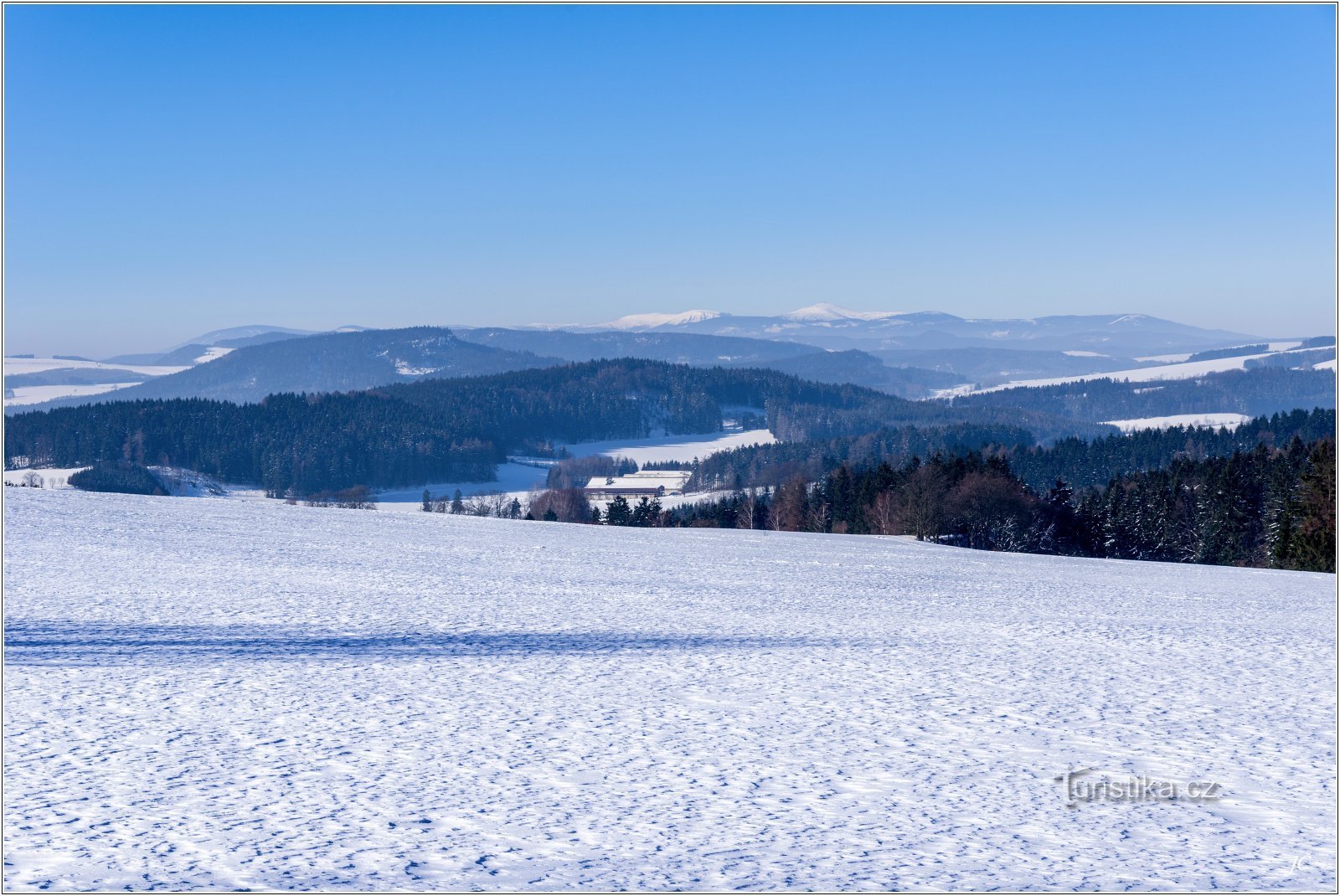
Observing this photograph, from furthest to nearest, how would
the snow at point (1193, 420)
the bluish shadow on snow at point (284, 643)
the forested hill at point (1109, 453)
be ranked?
1. the snow at point (1193, 420)
2. the forested hill at point (1109, 453)
3. the bluish shadow on snow at point (284, 643)

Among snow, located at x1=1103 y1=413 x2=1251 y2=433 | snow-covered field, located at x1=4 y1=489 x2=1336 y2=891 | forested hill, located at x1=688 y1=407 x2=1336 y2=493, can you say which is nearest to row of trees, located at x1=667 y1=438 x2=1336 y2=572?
forested hill, located at x1=688 y1=407 x2=1336 y2=493

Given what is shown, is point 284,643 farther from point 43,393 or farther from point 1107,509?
point 43,393

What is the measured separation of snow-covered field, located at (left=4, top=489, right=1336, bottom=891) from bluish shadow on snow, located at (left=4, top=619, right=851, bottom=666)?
0.07 m

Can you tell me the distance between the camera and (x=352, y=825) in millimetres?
6078

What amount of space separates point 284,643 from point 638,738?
5.12 metres

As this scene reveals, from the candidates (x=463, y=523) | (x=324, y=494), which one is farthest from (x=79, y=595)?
(x=324, y=494)

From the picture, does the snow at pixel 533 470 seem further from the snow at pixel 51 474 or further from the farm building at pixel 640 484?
the snow at pixel 51 474

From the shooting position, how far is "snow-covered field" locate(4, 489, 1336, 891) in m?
5.73

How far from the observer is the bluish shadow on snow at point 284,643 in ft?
34.7

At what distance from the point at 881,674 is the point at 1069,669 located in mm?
1979

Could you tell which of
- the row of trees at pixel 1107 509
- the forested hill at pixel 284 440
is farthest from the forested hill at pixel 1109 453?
the forested hill at pixel 284 440

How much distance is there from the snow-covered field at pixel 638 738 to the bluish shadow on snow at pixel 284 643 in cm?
7

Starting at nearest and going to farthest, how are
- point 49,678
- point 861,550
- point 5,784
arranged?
point 5,784
point 49,678
point 861,550

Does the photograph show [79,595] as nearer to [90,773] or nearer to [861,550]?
[90,773]
